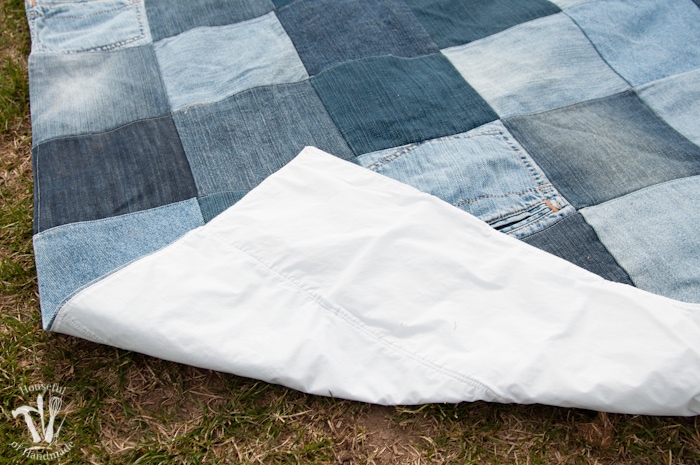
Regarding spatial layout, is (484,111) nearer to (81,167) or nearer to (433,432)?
(433,432)

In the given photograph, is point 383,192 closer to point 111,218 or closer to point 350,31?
point 111,218

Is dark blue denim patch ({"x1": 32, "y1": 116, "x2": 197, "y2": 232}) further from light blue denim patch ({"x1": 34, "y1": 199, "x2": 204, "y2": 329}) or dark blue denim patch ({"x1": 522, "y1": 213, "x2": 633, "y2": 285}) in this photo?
dark blue denim patch ({"x1": 522, "y1": 213, "x2": 633, "y2": 285})

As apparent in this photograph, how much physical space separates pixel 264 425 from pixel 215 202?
0.60 meters

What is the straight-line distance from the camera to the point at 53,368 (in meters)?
1.27

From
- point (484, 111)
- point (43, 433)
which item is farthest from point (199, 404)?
point (484, 111)

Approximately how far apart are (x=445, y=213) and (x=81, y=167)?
990 mm

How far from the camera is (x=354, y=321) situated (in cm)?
123

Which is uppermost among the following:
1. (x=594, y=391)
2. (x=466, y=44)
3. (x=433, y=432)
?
(x=466, y=44)

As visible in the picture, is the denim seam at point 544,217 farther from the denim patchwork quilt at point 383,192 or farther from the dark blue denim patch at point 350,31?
the dark blue denim patch at point 350,31

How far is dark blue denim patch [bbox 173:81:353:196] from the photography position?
162 cm

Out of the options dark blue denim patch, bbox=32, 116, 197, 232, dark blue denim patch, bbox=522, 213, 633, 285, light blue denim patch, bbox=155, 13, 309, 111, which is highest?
light blue denim patch, bbox=155, 13, 309, 111

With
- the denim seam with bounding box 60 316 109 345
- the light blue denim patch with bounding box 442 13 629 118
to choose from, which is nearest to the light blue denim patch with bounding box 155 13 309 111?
the light blue denim patch with bounding box 442 13 629 118

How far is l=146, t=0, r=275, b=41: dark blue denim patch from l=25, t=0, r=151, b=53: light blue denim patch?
4 cm

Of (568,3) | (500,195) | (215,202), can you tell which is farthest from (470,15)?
(215,202)
